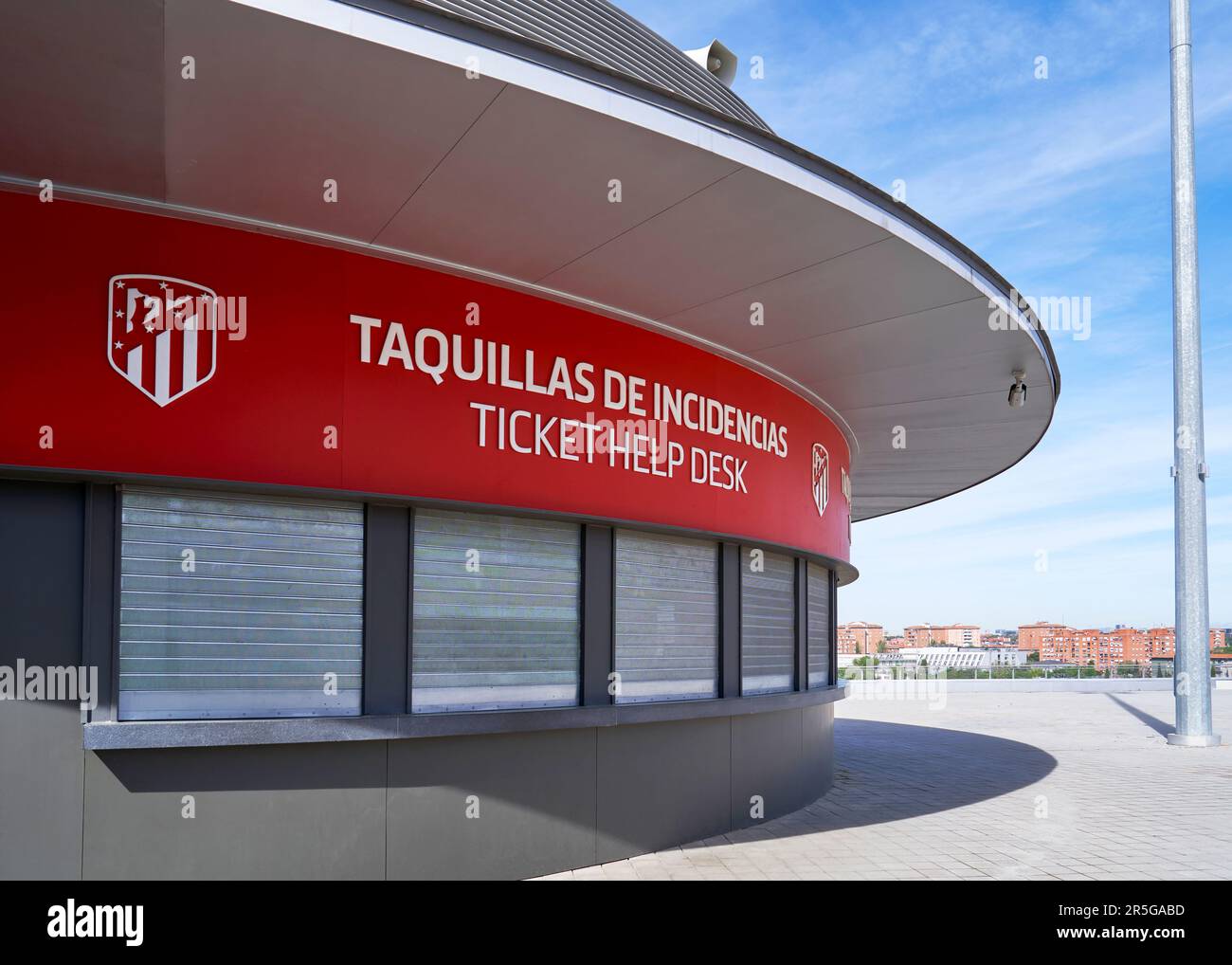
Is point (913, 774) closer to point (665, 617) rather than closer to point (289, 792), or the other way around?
point (665, 617)

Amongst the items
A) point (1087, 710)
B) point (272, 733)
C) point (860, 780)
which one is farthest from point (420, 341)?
point (1087, 710)

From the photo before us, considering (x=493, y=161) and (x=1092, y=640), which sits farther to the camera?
(x=1092, y=640)

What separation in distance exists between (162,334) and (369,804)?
285cm

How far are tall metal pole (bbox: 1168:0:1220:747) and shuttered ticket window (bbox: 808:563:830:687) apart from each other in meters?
7.51

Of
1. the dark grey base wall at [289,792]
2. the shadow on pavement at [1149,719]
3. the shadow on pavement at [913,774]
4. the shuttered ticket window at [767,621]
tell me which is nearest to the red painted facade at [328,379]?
the dark grey base wall at [289,792]

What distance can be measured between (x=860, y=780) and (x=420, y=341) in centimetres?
749

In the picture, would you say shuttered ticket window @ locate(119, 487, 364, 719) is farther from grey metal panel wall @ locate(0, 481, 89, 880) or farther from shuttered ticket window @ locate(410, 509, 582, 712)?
shuttered ticket window @ locate(410, 509, 582, 712)

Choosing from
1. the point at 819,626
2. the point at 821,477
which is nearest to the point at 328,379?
the point at 821,477

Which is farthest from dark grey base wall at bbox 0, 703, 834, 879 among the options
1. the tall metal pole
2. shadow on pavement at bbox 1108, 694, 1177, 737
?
shadow on pavement at bbox 1108, 694, 1177, 737

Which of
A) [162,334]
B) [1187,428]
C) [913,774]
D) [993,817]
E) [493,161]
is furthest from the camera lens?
[1187,428]

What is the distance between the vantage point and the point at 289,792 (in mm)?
5789

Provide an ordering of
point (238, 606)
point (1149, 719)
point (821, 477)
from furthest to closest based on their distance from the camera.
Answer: point (1149, 719), point (821, 477), point (238, 606)

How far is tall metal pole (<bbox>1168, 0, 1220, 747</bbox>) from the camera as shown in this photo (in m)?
15.7
